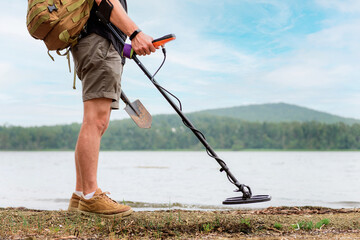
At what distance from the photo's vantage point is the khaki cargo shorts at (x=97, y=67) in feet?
A: 12.5

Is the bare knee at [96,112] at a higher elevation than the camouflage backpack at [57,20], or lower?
lower

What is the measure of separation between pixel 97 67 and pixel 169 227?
1.86 meters

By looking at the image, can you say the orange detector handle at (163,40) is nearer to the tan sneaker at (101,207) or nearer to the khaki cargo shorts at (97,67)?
the khaki cargo shorts at (97,67)

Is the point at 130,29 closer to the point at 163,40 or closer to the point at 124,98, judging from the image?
the point at 163,40

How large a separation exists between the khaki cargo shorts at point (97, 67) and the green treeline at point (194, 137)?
101 meters

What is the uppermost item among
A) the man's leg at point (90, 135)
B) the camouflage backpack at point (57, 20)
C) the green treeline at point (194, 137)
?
the green treeline at point (194, 137)

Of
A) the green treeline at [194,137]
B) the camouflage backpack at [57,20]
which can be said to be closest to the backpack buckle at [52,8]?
the camouflage backpack at [57,20]

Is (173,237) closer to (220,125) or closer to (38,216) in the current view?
(38,216)

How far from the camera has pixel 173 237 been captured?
12.6 feet

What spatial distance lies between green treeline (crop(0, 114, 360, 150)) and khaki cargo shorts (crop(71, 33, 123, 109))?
333 feet

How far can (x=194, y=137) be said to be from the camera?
105062mm

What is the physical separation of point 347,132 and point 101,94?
111 metres

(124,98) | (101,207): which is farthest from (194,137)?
(101,207)

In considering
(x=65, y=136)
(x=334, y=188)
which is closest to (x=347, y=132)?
(x=65, y=136)
